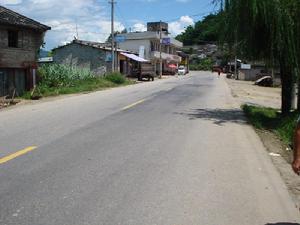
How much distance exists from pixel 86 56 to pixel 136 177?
183 ft

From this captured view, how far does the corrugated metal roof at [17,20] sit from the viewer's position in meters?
30.0

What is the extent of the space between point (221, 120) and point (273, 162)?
7246 millimetres

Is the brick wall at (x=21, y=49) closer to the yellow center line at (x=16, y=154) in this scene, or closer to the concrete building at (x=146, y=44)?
the yellow center line at (x=16, y=154)

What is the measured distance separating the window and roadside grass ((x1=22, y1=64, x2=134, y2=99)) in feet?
9.67

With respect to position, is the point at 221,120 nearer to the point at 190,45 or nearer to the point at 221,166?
the point at 221,166

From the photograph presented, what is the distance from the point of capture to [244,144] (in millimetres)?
12094

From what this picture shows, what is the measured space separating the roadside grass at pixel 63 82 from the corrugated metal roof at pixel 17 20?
3.40 m

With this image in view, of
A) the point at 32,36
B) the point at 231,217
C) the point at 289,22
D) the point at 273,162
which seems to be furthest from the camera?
the point at 32,36

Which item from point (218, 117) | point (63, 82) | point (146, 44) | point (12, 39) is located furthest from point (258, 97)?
point (146, 44)

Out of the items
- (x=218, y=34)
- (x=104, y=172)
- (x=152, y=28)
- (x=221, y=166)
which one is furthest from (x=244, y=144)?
(x=152, y=28)

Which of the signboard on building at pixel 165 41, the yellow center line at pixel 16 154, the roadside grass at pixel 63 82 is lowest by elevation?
the yellow center line at pixel 16 154

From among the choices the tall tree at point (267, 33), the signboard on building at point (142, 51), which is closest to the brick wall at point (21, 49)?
the tall tree at point (267, 33)

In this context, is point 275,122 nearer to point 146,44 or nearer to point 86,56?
point 86,56

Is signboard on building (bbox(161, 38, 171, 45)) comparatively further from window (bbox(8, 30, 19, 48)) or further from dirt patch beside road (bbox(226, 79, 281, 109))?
window (bbox(8, 30, 19, 48))
